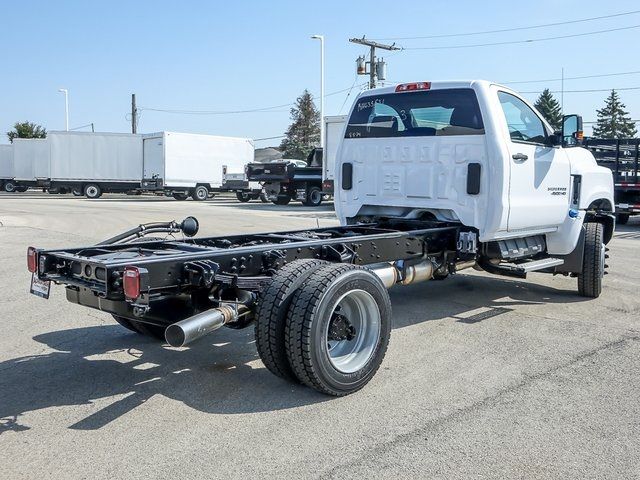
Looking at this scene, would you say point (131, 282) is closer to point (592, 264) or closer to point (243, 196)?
point (592, 264)

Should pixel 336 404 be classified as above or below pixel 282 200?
below

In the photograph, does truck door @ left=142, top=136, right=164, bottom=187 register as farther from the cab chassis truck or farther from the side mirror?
the side mirror

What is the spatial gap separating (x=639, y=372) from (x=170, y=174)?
96.0 ft

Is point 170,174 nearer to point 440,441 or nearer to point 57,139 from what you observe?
point 57,139

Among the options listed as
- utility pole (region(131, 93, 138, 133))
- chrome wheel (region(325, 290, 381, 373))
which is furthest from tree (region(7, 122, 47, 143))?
chrome wheel (region(325, 290, 381, 373))

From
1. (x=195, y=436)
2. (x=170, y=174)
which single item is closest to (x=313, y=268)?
(x=195, y=436)

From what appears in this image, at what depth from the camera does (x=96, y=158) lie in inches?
1330

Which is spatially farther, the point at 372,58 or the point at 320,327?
the point at 372,58

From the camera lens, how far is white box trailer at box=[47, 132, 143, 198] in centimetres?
3369

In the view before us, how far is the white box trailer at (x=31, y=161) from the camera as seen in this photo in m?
36.2

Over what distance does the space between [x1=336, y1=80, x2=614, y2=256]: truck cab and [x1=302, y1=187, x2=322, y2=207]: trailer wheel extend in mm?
20608

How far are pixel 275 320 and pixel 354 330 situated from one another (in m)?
0.79

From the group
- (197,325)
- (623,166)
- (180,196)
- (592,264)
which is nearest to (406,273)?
(197,325)

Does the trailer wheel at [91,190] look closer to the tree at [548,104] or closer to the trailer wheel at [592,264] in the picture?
the trailer wheel at [592,264]
